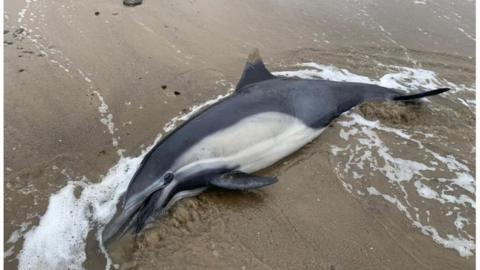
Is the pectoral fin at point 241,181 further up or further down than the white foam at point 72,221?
further up

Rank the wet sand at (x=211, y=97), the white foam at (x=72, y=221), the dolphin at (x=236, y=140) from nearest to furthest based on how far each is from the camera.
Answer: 1. the white foam at (x=72, y=221)
2. the wet sand at (x=211, y=97)
3. the dolphin at (x=236, y=140)

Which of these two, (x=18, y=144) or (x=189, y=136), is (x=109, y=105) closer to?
(x=18, y=144)

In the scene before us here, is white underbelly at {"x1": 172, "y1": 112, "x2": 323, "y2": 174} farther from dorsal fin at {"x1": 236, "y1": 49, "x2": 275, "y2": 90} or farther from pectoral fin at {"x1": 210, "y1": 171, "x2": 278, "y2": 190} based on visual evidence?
dorsal fin at {"x1": 236, "y1": 49, "x2": 275, "y2": 90}

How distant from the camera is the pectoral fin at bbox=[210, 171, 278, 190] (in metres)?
3.86

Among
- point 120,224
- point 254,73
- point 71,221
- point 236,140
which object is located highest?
point 254,73

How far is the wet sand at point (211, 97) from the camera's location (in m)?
3.56

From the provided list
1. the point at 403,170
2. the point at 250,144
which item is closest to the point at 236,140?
the point at 250,144

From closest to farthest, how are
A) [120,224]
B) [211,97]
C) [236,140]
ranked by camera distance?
[120,224]
[236,140]
[211,97]

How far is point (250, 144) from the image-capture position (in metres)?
4.22

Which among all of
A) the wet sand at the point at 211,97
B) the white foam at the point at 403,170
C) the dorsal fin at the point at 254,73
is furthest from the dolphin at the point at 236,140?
the white foam at the point at 403,170

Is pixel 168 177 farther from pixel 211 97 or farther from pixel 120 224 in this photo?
pixel 211 97

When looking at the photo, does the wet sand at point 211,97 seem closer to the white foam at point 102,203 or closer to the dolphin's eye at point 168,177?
the white foam at point 102,203

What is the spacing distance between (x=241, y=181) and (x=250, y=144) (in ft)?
1.51

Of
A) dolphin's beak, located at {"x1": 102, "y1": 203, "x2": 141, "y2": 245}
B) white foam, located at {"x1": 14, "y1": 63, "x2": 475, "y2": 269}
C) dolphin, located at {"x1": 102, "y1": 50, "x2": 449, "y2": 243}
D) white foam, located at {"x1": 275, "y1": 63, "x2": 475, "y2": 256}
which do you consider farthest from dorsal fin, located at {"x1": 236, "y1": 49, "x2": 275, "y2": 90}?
dolphin's beak, located at {"x1": 102, "y1": 203, "x2": 141, "y2": 245}
